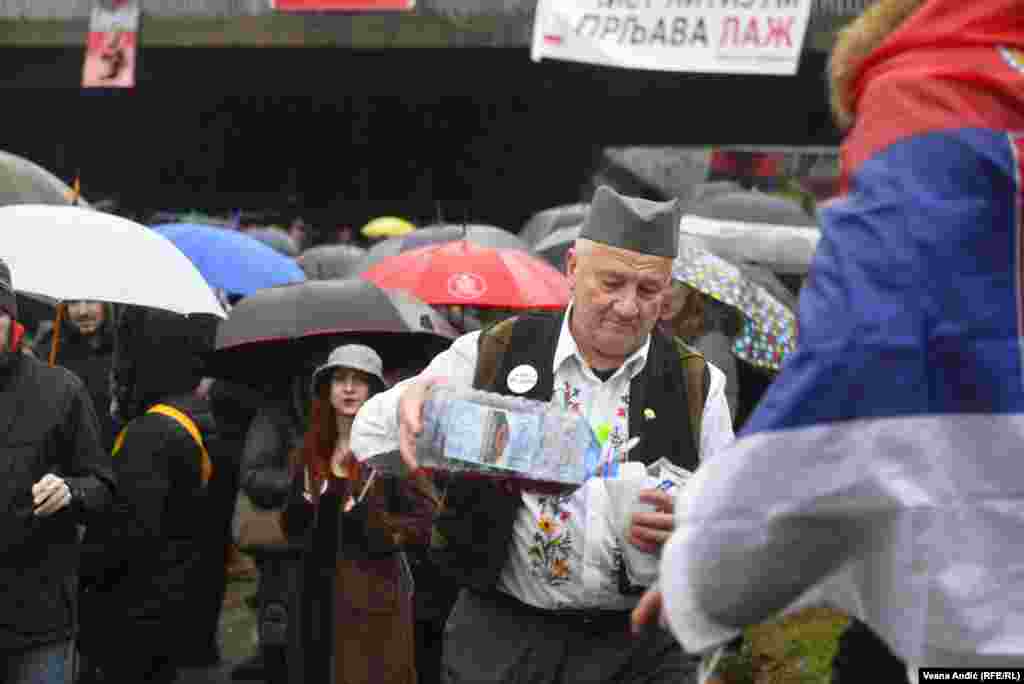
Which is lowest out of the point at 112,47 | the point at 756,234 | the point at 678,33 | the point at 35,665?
the point at 35,665

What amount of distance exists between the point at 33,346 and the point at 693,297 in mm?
3950

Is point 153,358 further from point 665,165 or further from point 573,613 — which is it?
point 665,165

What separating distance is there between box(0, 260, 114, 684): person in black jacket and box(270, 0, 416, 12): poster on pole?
13535 millimetres

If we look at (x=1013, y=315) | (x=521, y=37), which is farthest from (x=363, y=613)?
(x=521, y=37)

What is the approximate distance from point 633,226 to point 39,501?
2416 mm

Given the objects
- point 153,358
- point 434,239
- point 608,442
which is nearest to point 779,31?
point 434,239

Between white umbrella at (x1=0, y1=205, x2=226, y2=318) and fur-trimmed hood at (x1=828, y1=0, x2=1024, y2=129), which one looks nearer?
fur-trimmed hood at (x1=828, y1=0, x2=1024, y2=129)

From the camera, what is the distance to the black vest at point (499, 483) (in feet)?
14.5

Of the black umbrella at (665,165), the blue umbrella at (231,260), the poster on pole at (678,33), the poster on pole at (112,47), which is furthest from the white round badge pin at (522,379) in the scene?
the black umbrella at (665,165)

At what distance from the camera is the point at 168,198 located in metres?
28.1

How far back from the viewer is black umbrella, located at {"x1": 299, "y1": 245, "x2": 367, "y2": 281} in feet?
38.1

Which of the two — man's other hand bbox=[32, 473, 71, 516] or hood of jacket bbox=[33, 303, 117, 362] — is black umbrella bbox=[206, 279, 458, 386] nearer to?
hood of jacket bbox=[33, 303, 117, 362]

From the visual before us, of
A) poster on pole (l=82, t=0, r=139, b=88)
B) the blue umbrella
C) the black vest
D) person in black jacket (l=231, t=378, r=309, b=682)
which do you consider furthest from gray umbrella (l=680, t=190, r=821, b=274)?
poster on pole (l=82, t=0, r=139, b=88)

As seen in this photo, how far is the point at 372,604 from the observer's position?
6.45m
